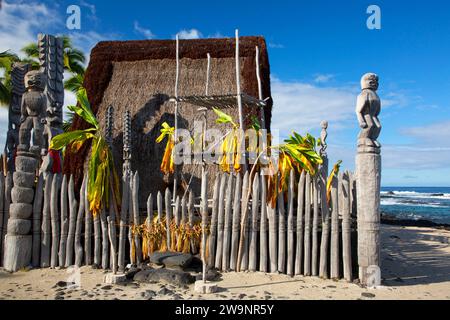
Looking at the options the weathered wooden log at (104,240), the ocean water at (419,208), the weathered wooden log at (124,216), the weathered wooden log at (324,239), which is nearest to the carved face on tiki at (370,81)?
the weathered wooden log at (324,239)

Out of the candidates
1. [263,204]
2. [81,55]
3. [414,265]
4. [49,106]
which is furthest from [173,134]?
[81,55]

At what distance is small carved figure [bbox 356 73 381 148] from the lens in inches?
220

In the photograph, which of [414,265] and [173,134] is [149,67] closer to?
[173,134]

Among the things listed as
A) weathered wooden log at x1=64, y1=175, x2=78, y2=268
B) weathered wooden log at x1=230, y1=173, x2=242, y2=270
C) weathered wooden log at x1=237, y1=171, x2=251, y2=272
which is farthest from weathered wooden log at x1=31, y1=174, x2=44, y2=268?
weathered wooden log at x1=237, y1=171, x2=251, y2=272

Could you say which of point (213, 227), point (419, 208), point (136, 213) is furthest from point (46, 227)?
point (419, 208)

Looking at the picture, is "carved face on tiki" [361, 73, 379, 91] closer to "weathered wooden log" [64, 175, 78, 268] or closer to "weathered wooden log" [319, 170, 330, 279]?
"weathered wooden log" [319, 170, 330, 279]

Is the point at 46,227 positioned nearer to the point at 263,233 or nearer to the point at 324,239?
the point at 263,233

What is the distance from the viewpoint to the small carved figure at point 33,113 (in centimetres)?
666

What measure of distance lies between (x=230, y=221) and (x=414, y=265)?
13.3 feet

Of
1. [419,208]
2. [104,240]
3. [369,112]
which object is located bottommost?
[419,208]

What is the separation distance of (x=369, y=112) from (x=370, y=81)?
49 cm

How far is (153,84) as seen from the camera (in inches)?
465
